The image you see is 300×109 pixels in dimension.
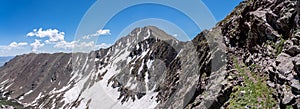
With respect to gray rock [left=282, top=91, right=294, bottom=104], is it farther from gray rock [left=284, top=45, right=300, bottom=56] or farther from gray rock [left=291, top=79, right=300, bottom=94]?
gray rock [left=284, top=45, right=300, bottom=56]

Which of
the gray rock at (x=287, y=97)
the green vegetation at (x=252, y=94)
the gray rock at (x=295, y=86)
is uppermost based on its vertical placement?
the green vegetation at (x=252, y=94)

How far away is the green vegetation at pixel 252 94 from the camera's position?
2047 cm

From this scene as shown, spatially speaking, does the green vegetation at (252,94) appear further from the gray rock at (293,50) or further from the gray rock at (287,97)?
the gray rock at (293,50)

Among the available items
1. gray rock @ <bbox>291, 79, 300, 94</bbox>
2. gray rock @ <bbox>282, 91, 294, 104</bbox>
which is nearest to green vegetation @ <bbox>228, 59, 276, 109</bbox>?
gray rock @ <bbox>282, 91, 294, 104</bbox>

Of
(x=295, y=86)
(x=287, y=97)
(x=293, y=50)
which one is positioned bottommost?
(x=287, y=97)

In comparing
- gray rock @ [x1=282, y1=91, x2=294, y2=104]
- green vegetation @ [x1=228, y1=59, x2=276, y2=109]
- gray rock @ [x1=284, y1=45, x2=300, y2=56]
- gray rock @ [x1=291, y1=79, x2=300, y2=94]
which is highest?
gray rock @ [x1=284, y1=45, x2=300, y2=56]

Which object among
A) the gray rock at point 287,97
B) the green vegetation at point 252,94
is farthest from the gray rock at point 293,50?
the gray rock at point 287,97

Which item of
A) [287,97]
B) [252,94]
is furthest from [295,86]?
[252,94]

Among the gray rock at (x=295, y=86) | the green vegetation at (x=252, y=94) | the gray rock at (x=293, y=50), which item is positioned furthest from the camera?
the green vegetation at (x=252, y=94)

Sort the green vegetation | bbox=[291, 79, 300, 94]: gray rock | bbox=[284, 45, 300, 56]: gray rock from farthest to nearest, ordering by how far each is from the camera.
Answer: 1. the green vegetation
2. bbox=[284, 45, 300, 56]: gray rock
3. bbox=[291, 79, 300, 94]: gray rock

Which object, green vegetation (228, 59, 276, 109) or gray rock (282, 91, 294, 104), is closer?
gray rock (282, 91, 294, 104)

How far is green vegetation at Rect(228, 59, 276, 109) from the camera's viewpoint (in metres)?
20.5

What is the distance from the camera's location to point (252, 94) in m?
21.9

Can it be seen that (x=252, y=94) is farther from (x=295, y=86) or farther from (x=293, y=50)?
(x=293, y=50)
